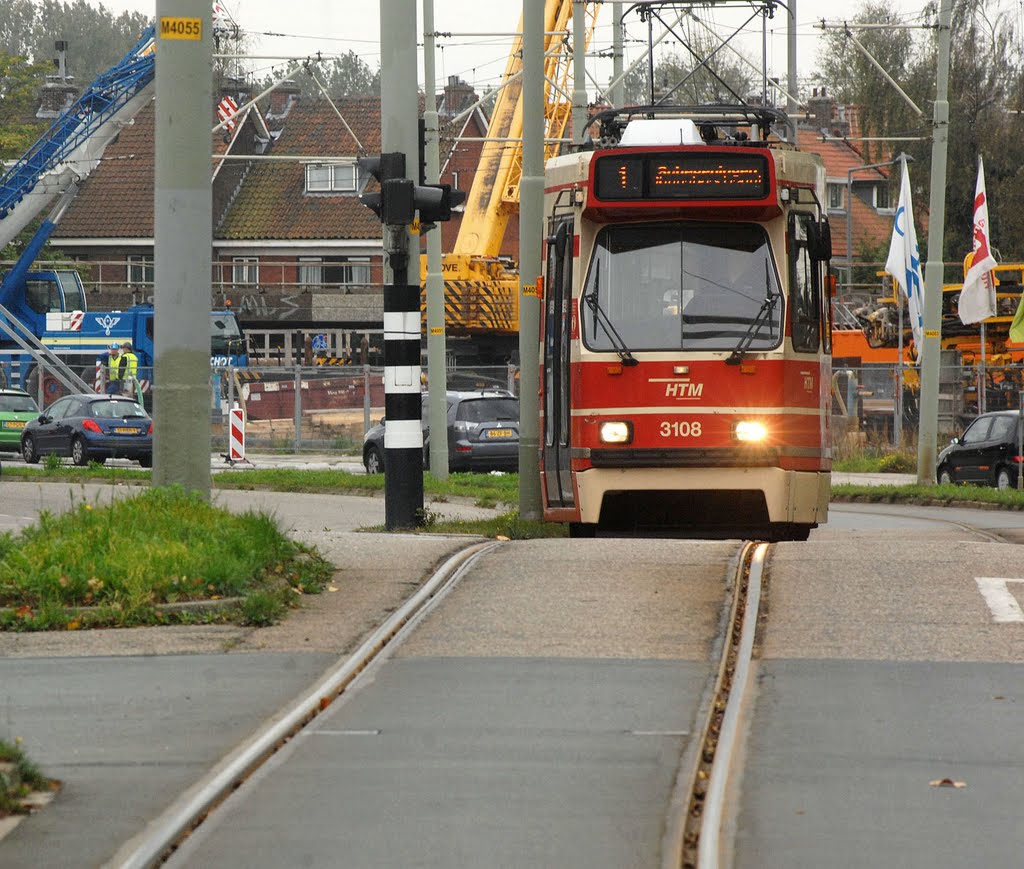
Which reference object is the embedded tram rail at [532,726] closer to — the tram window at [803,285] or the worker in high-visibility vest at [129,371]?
the tram window at [803,285]

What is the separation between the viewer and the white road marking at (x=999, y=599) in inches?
420

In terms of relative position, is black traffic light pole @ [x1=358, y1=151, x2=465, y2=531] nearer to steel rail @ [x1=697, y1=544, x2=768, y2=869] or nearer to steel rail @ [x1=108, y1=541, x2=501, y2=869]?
steel rail @ [x1=697, y1=544, x2=768, y2=869]

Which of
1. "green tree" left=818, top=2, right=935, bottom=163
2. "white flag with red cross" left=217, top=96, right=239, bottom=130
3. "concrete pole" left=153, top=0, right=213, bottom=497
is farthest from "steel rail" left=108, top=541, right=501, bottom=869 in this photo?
"white flag with red cross" left=217, top=96, right=239, bottom=130

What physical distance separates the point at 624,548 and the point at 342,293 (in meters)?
53.4

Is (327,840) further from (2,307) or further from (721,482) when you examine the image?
(2,307)

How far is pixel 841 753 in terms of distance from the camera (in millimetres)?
7176

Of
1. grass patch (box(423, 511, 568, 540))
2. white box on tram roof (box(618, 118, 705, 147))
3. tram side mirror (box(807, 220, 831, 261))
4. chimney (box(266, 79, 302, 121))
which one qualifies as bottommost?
grass patch (box(423, 511, 568, 540))

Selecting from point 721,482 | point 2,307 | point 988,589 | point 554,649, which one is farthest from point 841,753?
point 2,307

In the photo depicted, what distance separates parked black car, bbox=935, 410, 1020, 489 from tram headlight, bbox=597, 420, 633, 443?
1628 centimetres

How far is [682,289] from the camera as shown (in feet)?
50.3

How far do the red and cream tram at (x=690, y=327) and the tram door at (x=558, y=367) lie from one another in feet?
0.06

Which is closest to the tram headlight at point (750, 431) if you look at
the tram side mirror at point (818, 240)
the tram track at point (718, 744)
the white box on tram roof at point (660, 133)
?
the tram side mirror at point (818, 240)

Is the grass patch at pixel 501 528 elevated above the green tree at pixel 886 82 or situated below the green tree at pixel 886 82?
below

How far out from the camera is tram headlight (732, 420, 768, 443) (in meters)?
15.1
